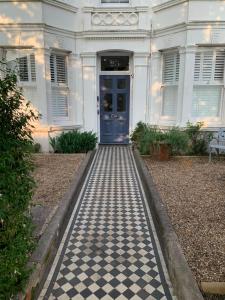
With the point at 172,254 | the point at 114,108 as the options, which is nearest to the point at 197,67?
the point at 114,108

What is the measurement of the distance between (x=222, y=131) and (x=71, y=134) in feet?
15.7

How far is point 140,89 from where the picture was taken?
9.25 metres

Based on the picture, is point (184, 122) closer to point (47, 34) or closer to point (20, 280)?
point (47, 34)

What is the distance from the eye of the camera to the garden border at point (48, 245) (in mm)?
2641

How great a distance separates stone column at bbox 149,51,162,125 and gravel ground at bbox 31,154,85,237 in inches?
119

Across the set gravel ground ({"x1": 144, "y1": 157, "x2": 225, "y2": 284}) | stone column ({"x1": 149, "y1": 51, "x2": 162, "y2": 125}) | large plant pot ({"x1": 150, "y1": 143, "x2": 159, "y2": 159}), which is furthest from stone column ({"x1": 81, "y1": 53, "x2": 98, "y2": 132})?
gravel ground ({"x1": 144, "y1": 157, "x2": 225, "y2": 284})

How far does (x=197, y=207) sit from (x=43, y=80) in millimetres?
6034

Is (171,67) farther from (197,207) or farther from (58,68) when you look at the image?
(197,207)

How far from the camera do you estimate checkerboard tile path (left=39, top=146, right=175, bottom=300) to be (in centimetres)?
282

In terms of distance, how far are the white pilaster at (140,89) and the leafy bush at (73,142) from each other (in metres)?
1.90

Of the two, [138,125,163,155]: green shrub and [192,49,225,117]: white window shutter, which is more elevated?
[192,49,225,117]: white window shutter

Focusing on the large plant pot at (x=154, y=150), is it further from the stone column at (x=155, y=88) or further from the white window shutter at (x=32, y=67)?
the white window shutter at (x=32, y=67)

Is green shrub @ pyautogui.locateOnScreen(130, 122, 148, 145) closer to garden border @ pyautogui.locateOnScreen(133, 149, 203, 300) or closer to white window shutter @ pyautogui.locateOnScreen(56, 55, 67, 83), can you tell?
white window shutter @ pyautogui.locateOnScreen(56, 55, 67, 83)

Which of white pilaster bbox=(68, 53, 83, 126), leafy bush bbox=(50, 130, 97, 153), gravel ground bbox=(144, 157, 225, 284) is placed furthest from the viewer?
white pilaster bbox=(68, 53, 83, 126)
